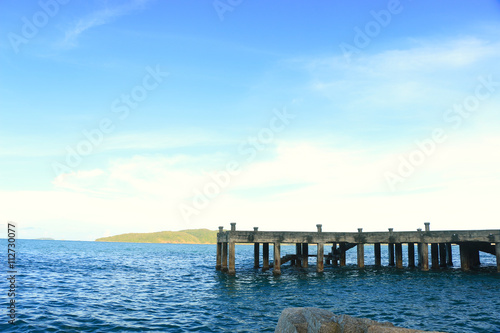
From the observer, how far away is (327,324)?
309 inches

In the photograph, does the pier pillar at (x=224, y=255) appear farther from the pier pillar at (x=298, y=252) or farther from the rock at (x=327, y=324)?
the rock at (x=327, y=324)

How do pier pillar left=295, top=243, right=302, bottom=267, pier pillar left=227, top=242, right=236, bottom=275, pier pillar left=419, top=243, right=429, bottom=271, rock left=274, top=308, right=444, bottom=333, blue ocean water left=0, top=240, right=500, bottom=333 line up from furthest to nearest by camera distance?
pier pillar left=295, top=243, right=302, bottom=267, pier pillar left=419, top=243, right=429, bottom=271, pier pillar left=227, top=242, right=236, bottom=275, blue ocean water left=0, top=240, right=500, bottom=333, rock left=274, top=308, right=444, bottom=333

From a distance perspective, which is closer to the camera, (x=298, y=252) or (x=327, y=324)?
(x=327, y=324)

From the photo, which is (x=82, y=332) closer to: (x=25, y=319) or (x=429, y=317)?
(x=25, y=319)

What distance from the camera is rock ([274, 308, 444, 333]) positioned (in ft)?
24.8

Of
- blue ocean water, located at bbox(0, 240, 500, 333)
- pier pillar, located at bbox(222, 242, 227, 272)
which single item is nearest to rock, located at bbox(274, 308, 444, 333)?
blue ocean water, located at bbox(0, 240, 500, 333)

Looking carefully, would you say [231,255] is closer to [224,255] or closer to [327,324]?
[224,255]

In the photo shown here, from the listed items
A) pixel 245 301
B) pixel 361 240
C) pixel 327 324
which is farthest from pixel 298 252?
pixel 327 324

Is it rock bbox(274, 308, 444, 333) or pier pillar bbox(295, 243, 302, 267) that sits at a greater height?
rock bbox(274, 308, 444, 333)

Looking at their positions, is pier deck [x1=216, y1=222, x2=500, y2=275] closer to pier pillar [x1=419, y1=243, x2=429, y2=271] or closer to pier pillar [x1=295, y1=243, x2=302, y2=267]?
pier pillar [x1=419, y1=243, x2=429, y2=271]

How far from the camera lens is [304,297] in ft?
70.9

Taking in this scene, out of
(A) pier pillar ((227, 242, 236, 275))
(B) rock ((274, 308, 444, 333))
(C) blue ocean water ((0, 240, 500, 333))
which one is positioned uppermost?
(B) rock ((274, 308, 444, 333))

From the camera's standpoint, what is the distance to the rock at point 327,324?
297 inches

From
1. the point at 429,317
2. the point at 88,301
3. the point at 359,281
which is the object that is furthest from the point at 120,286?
the point at 429,317
